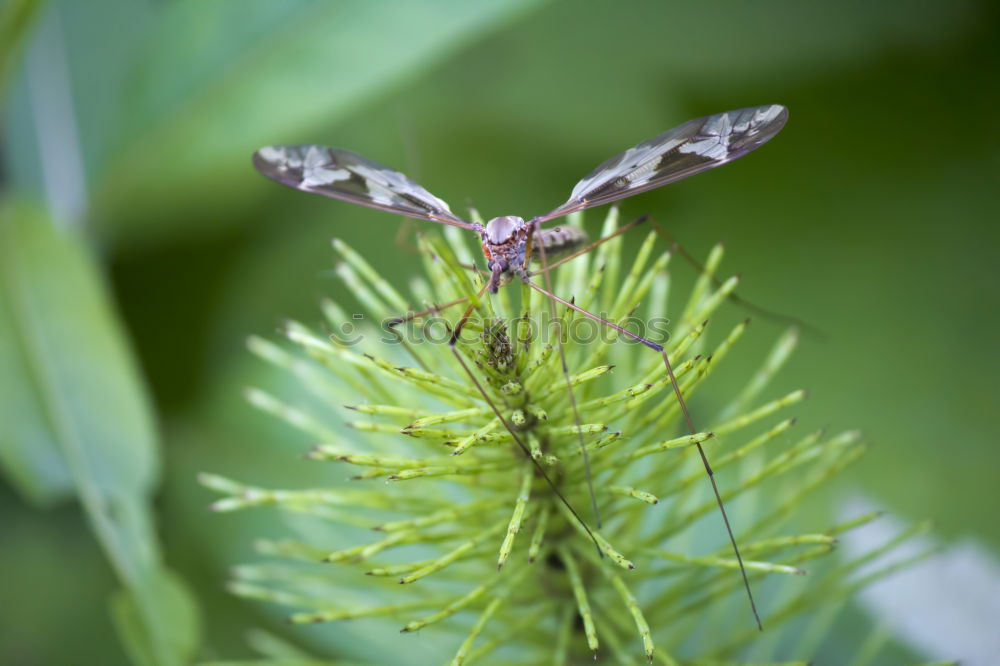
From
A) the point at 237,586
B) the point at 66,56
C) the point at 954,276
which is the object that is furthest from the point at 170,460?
the point at 954,276

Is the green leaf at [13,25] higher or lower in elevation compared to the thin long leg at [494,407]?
higher

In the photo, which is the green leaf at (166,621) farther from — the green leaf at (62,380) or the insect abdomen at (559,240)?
the insect abdomen at (559,240)

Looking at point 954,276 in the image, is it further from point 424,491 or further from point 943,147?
point 424,491

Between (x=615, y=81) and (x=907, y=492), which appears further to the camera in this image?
(x=615, y=81)

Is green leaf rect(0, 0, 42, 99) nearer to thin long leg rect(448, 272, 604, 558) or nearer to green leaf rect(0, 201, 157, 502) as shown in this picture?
green leaf rect(0, 201, 157, 502)

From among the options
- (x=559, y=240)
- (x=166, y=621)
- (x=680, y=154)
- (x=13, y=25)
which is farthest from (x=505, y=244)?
(x=13, y=25)

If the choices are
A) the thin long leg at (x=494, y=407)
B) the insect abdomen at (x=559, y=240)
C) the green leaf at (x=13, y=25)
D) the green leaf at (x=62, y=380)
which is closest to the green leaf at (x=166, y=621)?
the green leaf at (x=62, y=380)
